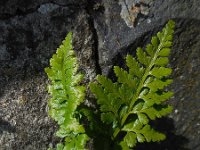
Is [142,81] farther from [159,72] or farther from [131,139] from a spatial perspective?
[131,139]

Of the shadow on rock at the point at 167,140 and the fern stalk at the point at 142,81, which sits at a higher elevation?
the fern stalk at the point at 142,81

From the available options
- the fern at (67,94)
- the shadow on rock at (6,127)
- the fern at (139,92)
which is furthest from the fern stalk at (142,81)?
the shadow on rock at (6,127)

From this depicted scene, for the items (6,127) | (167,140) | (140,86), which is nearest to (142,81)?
(140,86)

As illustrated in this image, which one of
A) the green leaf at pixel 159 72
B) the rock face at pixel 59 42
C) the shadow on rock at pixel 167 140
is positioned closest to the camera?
the green leaf at pixel 159 72

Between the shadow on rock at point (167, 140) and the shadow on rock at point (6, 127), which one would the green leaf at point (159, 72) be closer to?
the shadow on rock at point (167, 140)

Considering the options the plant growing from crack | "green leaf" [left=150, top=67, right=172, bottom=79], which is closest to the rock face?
the plant growing from crack

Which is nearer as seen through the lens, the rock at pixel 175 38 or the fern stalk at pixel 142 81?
the fern stalk at pixel 142 81

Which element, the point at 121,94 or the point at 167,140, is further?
the point at 167,140

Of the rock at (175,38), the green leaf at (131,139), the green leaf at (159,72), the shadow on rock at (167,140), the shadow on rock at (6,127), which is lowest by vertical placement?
the green leaf at (131,139)

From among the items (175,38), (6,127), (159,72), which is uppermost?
(175,38)
